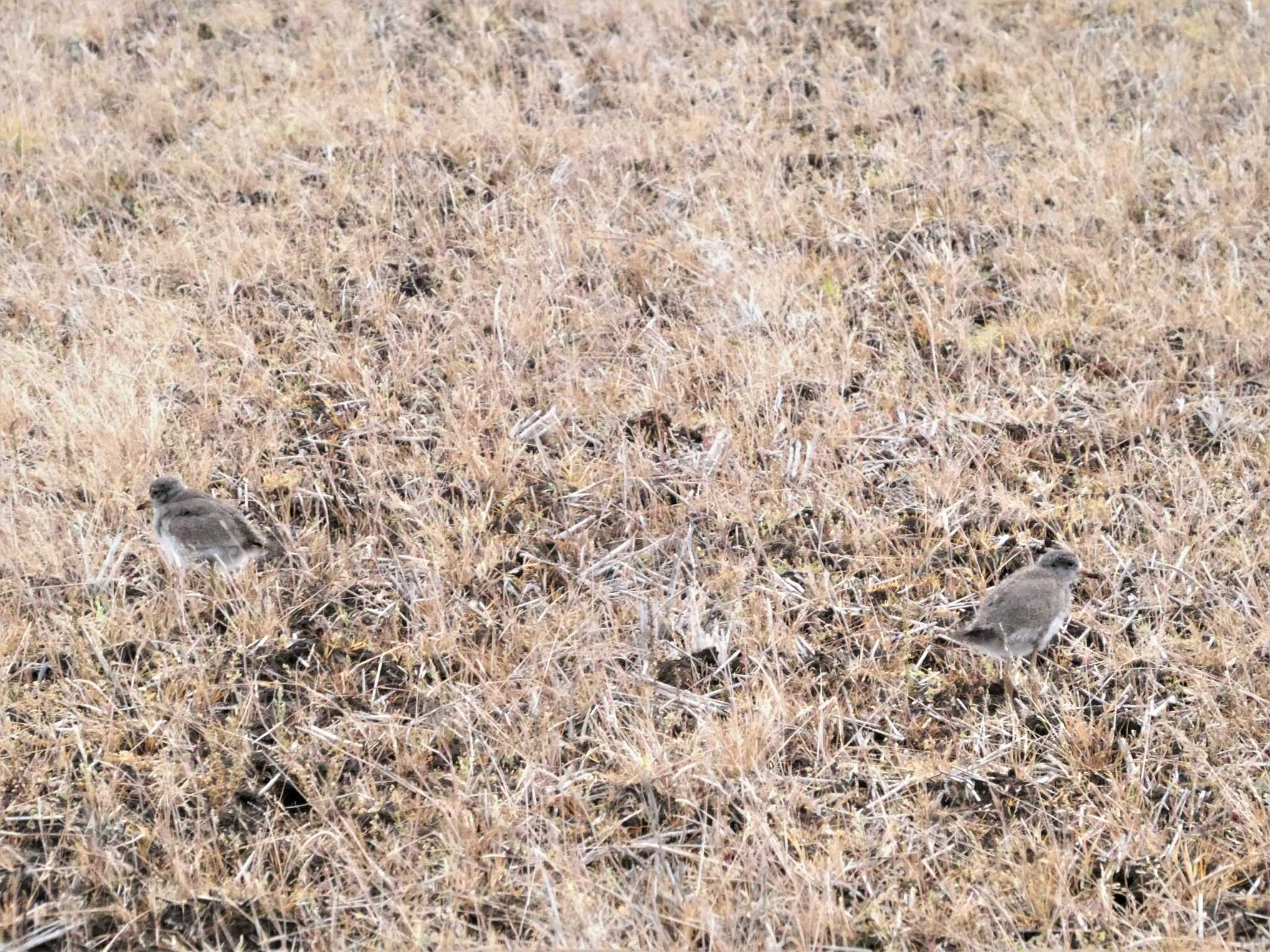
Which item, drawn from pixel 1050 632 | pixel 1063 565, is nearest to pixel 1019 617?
pixel 1050 632

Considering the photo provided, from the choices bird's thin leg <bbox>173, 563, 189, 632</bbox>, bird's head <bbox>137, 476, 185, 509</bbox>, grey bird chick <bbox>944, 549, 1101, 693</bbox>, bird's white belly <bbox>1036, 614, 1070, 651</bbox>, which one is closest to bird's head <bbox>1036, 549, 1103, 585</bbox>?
grey bird chick <bbox>944, 549, 1101, 693</bbox>

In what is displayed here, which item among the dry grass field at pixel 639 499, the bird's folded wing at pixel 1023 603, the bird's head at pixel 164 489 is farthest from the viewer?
the bird's head at pixel 164 489

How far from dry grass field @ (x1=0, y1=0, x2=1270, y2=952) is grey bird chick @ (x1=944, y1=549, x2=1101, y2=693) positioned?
0.17 metres

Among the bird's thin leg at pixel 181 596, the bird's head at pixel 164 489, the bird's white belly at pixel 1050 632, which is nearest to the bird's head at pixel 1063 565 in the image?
the bird's white belly at pixel 1050 632

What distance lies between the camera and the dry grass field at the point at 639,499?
141 inches

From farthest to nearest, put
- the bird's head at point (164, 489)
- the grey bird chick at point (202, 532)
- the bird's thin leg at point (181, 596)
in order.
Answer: the bird's head at point (164, 489)
the grey bird chick at point (202, 532)
the bird's thin leg at point (181, 596)

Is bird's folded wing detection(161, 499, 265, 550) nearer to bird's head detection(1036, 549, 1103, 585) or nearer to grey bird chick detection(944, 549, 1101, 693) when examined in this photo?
grey bird chick detection(944, 549, 1101, 693)

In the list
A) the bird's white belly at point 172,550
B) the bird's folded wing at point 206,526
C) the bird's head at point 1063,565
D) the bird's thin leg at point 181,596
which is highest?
the bird's head at point 1063,565

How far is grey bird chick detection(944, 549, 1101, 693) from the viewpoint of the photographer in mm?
4168

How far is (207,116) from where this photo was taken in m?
8.63

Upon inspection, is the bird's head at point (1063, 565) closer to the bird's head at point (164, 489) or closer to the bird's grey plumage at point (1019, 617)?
the bird's grey plumage at point (1019, 617)

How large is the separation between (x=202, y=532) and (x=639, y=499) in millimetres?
1921

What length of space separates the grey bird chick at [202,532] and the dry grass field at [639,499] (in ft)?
0.49

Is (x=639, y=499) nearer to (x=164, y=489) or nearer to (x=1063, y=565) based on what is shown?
(x=1063, y=565)
